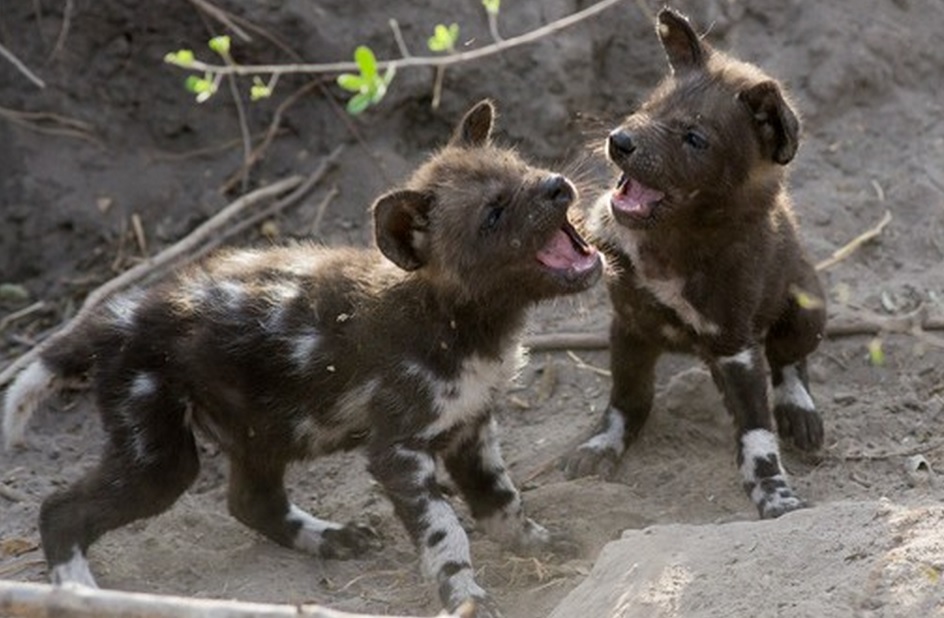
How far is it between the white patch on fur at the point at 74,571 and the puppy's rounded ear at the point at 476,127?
2.15 metres

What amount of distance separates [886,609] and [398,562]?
2733 mm

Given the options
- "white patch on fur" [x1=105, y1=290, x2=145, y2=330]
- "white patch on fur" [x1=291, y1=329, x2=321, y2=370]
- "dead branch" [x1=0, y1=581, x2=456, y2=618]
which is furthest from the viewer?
"white patch on fur" [x1=105, y1=290, x2=145, y2=330]

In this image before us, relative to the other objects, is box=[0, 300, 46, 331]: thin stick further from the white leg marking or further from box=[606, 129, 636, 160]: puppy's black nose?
the white leg marking

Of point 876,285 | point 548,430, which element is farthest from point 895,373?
point 548,430

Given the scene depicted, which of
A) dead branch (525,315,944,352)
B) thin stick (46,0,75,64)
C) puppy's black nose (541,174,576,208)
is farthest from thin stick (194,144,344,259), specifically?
puppy's black nose (541,174,576,208)

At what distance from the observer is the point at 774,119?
7.48 metres

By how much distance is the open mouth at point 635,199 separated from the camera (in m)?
7.40

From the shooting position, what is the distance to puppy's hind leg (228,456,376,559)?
7789mm

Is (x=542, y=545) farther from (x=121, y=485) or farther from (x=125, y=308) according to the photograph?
(x=125, y=308)

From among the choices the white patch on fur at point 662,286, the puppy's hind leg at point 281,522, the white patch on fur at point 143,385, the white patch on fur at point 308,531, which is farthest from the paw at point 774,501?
the white patch on fur at point 143,385

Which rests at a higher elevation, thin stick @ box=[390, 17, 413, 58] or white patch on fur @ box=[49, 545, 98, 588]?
thin stick @ box=[390, 17, 413, 58]

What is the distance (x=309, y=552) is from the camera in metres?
7.85

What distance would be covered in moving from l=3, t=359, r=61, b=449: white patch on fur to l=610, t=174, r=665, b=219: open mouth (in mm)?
2315

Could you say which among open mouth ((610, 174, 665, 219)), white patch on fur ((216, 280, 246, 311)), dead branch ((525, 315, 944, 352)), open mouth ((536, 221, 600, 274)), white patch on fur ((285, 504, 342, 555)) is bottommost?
dead branch ((525, 315, 944, 352))
